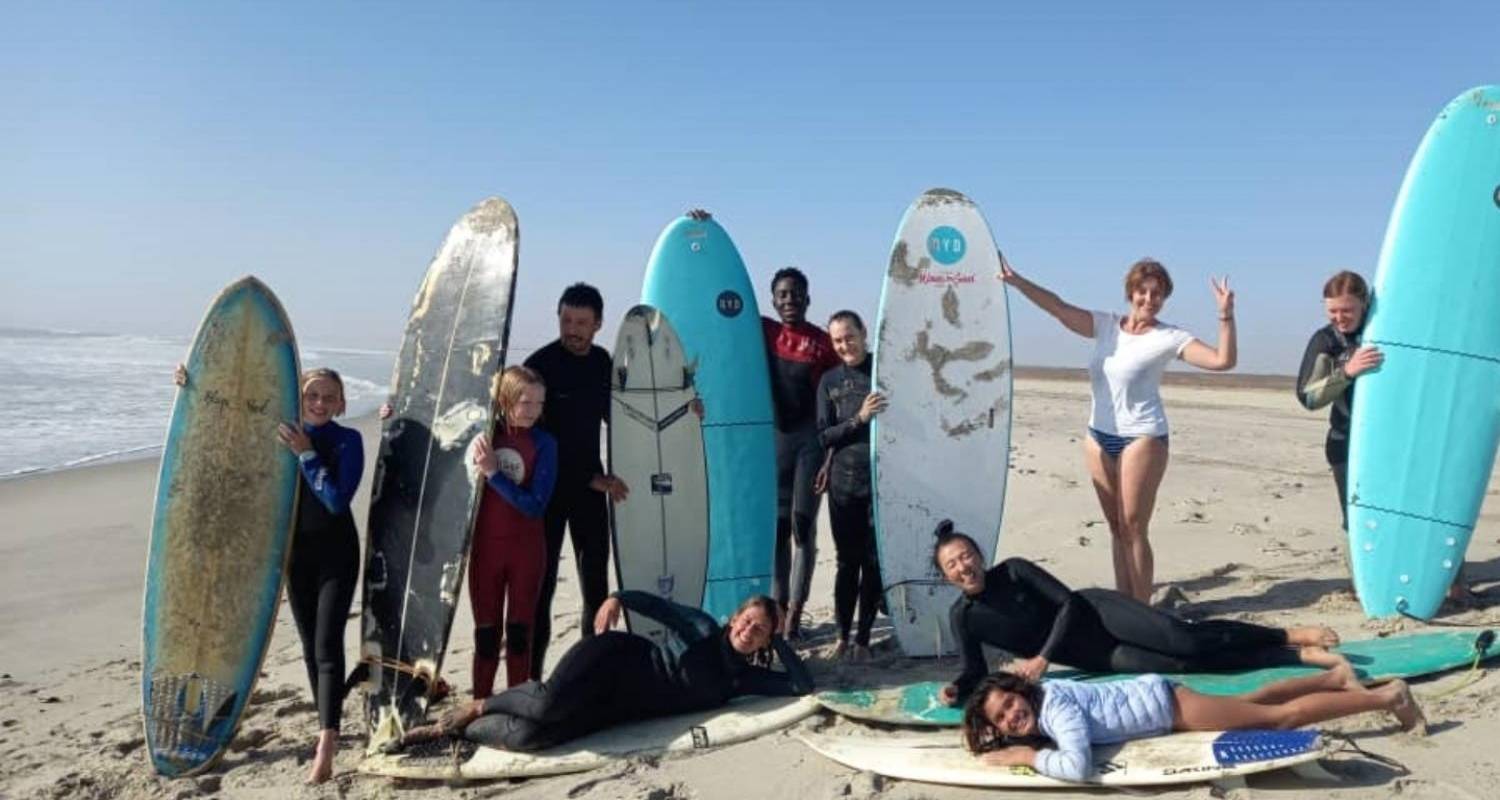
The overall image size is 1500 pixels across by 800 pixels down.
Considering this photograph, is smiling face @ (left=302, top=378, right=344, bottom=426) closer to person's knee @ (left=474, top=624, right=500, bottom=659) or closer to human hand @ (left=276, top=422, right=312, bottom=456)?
human hand @ (left=276, top=422, right=312, bottom=456)

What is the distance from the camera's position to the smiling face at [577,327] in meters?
3.71

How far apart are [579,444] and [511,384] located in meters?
0.40

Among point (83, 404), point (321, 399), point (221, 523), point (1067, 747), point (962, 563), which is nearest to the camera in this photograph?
point (1067, 747)

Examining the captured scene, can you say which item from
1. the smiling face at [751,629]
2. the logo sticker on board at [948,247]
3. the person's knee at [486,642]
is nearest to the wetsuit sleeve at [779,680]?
the smiling face at [751,629]

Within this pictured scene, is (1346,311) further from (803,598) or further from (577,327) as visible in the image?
(577,327)

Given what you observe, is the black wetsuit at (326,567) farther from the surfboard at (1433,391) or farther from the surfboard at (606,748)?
the surfboard at (1433,391)

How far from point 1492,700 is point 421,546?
3636 mm

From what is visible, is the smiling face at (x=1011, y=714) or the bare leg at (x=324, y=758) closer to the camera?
the smiling face at (x=1011, y=714)

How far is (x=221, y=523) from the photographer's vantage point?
3.54m

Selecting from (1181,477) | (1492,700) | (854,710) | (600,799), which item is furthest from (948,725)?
(1181,477)

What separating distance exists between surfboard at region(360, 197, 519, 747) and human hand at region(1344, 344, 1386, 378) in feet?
12.1

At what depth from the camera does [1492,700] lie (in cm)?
306

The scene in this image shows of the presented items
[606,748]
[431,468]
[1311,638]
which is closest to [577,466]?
[431,468]

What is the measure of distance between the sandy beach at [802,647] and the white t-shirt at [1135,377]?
1.22 meters
